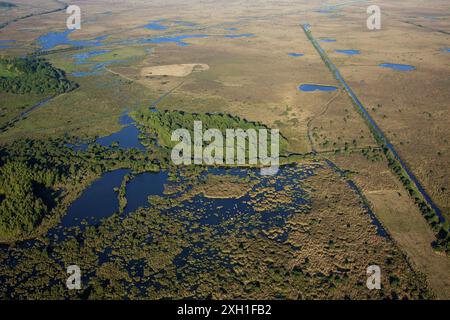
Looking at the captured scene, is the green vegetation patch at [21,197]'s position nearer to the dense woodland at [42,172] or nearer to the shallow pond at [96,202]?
the dense woodland at [42,172]

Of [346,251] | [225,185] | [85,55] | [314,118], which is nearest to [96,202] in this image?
[225,185]

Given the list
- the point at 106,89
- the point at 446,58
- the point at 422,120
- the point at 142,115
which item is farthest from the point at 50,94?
the point at 446,58

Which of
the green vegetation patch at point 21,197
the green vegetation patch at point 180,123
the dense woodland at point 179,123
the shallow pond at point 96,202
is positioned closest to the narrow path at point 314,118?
the green vegetation patch at point 180,123

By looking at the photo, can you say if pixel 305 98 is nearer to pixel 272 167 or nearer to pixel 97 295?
pixel 272 167

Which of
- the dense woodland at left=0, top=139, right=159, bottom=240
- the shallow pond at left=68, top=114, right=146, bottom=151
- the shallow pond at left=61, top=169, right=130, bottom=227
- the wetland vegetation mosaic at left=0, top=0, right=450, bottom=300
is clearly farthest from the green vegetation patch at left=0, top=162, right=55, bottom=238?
the shallow pond at left=68, top=114, right=146, bottom=151

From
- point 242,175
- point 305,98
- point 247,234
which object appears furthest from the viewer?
point 305,98
